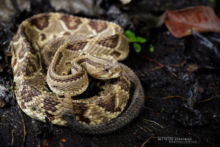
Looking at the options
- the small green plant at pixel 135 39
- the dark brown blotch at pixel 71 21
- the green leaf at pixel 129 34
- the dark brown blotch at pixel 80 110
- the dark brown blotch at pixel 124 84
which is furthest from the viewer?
the dark brown blotch at pixel 71 21

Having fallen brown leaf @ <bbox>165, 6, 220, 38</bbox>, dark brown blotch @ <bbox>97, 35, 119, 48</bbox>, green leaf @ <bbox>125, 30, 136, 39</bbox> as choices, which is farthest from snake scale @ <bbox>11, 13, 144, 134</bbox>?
fallen brown leaf @ <bbox>165, 6, 220, 38</bbox>

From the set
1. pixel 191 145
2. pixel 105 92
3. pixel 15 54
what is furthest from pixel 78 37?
pixel 191 145

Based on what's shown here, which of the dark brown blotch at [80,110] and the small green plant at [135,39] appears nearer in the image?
the dark brown blotch at [80,110]

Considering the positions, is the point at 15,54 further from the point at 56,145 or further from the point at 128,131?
the point at 128,131

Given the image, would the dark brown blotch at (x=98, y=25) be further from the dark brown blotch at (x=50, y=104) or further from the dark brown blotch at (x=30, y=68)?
the dark brown blotch at (x=50, y=104)

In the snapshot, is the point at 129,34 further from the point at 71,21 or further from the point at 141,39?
the point at 71,21

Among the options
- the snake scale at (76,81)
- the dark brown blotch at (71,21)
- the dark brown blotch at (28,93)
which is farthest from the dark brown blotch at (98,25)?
the dark brown blotch at (28,93)
